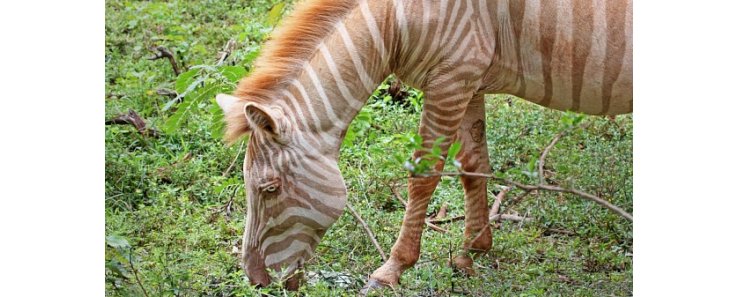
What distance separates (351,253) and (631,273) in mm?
1175

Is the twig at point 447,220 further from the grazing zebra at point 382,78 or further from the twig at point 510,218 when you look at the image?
the grazing zebra at point 382,78

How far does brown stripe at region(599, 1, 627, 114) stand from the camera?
424 cm

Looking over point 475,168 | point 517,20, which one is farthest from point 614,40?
point 475,168

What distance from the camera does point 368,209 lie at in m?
4.74

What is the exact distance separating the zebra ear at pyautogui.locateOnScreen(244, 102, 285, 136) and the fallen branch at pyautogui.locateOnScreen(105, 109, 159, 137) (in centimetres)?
136

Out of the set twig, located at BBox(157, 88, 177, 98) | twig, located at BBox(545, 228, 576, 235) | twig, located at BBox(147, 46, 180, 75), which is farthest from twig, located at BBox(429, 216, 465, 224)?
twig, located at BBox(147, 46, 180, 75)

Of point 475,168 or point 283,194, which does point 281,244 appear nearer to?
point 283,194

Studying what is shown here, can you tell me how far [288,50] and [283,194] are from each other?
0.54 m

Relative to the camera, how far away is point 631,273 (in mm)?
4082

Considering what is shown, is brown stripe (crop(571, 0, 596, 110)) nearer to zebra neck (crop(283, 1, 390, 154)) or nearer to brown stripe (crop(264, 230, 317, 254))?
zebra neck (crop(283, 1, 390, 154))

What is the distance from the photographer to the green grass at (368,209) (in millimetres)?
4184

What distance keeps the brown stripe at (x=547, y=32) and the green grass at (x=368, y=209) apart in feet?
1.03
